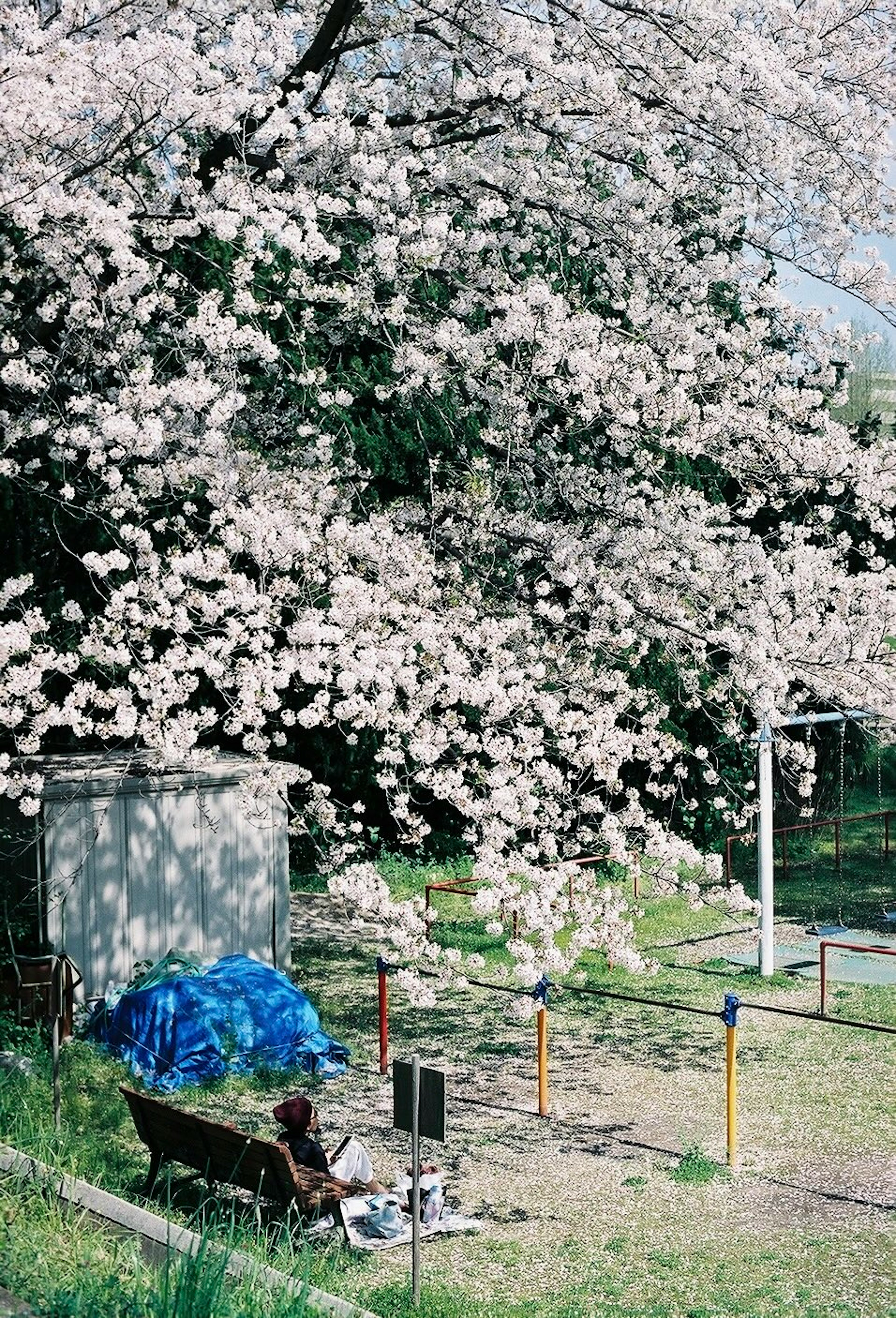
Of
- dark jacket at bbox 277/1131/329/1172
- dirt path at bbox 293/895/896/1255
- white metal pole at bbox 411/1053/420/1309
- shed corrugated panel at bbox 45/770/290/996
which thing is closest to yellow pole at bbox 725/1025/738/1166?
dirt path at bbox 293/895/896/1255

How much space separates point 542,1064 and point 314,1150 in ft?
8.85

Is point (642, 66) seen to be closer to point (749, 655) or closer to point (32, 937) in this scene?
point (749, 655)

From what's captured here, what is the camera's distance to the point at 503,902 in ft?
28.2

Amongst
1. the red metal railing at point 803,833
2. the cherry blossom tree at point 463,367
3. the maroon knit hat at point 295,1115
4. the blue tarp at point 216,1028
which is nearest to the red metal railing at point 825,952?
the cherry blossom tree at point 463,367

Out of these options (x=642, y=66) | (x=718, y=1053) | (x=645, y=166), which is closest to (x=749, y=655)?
(x=645, y=166)

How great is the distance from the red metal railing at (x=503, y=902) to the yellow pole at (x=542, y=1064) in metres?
0.77

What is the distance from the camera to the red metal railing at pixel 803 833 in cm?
1927

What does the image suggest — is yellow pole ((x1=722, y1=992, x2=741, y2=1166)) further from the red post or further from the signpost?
the signpost

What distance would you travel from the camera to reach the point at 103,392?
826 cm

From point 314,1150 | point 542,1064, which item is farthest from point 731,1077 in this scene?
point 314,1150

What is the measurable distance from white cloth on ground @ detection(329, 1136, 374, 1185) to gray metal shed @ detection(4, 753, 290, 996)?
11.4 ft

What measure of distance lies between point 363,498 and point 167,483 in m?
3.81

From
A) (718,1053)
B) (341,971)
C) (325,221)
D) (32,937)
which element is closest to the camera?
(325,221)

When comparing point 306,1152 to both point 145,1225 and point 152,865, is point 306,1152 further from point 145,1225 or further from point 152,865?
point 152,865
